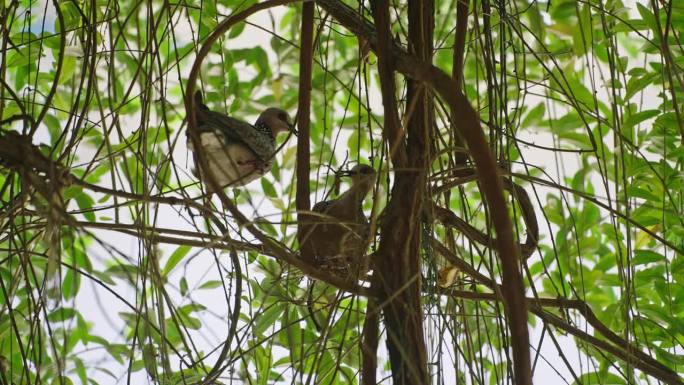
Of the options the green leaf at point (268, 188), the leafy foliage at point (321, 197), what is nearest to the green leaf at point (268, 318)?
the leafy foliage at point (321, 197)

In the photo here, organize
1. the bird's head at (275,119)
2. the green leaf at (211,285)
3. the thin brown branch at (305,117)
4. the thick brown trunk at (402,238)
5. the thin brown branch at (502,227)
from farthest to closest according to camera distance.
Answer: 1. the bird's head at (275,119)
2. the green leaf at (211,285)
3. the thin brown branch at (305,117)
4. the thick brown trunk at (402,238)
5. the thin brown branch at (502,227)

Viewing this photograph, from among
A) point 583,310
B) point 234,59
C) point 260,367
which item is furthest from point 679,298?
point 234,59

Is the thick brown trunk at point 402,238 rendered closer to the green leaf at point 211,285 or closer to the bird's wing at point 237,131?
the bird's wing at point 237,131

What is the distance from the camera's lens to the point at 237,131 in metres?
1.59

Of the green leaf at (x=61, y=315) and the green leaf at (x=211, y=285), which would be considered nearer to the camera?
the green leaf at (x=61, y=315)

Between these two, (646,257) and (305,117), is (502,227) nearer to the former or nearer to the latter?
(305,117)

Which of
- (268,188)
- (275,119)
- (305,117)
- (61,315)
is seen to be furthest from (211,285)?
(61,315)

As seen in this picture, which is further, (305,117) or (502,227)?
(305,117)

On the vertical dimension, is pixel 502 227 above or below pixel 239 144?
below

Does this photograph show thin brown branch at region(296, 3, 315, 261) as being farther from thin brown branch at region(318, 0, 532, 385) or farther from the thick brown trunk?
thin brown branch at region(318, 0, 532, 385)

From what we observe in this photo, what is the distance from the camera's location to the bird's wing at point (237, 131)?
1.52 metres

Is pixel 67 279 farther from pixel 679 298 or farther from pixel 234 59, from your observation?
pixel 679 298

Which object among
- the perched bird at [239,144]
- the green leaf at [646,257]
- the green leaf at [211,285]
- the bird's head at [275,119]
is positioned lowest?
the green leaf at [646,257]

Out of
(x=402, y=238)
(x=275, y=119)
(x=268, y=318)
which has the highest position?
(x=275, y=119)
